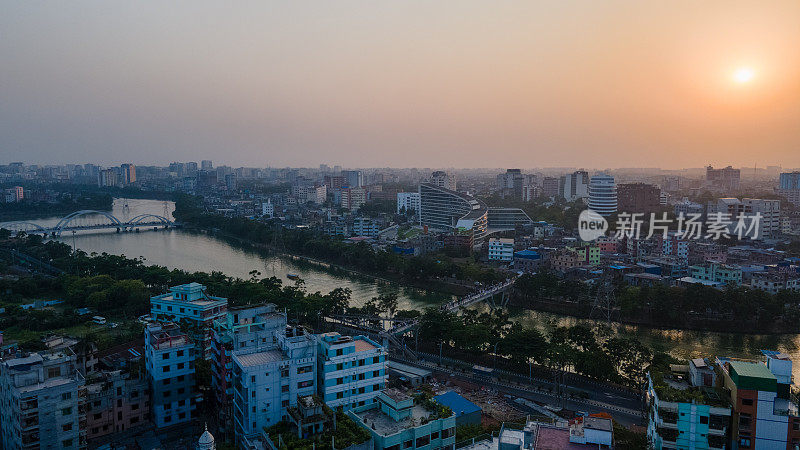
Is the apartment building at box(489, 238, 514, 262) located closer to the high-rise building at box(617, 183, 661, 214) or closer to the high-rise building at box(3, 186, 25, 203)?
the high-rise building at box(617, 183, 661, 214)

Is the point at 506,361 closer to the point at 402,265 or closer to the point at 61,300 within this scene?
the point at 402,265

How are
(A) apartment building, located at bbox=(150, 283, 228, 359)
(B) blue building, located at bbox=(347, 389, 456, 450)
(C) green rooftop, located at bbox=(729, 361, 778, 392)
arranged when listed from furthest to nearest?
(A) apartment building, located at bbox=(150, 283, 228, 359), (B) blue building, located at bbox=(347, 389, 456, 450), (C) green rooftop, located at bbox=(729, 361, 778, 392)

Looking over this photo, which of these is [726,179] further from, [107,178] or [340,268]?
[107,178]

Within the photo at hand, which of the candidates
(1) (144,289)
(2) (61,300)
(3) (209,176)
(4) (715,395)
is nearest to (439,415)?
(4) (715,395)

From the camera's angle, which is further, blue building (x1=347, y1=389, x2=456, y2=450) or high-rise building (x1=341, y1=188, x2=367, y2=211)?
high-rise building (x1=341, y1=188, x2=367, y2=211)

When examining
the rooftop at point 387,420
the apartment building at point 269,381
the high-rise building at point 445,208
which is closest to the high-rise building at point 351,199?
the high-rise building at point 445,208

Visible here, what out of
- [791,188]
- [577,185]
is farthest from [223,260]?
[791,188]

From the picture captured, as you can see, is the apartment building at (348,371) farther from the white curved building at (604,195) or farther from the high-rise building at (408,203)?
the high-rise building at (408,203)

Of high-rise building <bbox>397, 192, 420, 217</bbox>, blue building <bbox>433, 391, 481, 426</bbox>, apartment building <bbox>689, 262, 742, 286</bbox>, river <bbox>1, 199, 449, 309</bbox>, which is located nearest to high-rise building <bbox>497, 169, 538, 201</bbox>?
high-rise building <bbox>397, 192, 420, 217</bbox>
